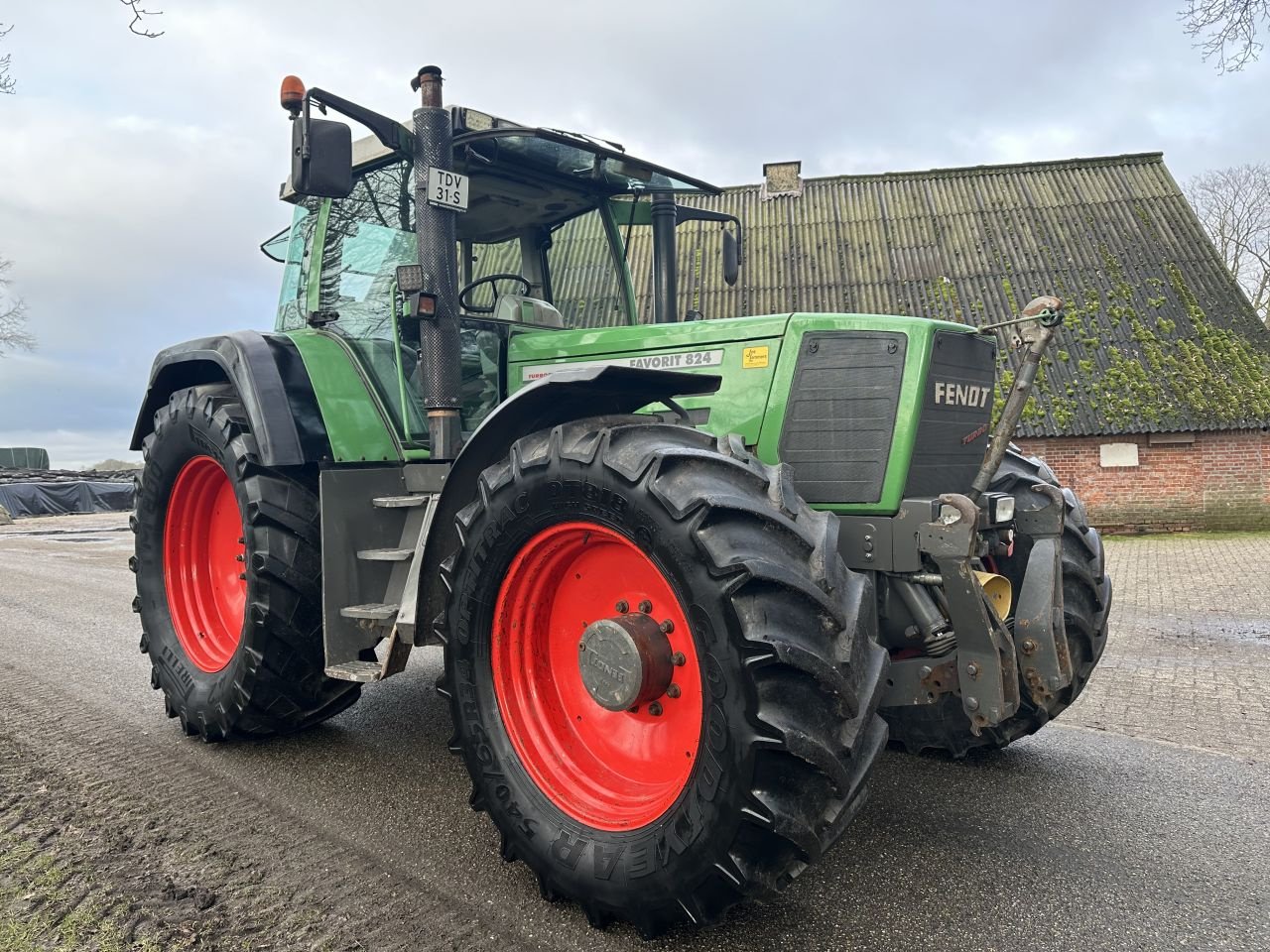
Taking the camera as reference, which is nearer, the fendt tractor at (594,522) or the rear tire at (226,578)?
the fendt tractor at (594,522)

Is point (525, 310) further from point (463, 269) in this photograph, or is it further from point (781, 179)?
point (781, 179)

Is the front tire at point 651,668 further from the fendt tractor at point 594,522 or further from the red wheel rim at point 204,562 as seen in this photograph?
the red wheel rim at point 204,562

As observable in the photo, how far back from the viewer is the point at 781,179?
19.9m

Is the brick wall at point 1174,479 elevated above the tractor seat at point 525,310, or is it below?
below

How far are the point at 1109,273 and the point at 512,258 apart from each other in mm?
15371

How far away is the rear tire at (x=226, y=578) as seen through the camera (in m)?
3.81

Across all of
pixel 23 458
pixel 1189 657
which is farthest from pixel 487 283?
pixel 23 458

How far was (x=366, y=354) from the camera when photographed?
4184 millimetres

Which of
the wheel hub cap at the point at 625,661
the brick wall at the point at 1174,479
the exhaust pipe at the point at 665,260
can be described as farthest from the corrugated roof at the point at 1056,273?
the wheel hub cap at the point at 625,661

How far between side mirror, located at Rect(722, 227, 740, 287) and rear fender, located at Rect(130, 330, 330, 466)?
85.7 inches

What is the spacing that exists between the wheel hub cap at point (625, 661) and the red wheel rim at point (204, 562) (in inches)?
102

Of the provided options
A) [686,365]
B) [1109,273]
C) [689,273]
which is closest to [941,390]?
[686,365]

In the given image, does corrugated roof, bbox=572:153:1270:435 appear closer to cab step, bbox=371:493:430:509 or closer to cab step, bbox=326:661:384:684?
cab step, bbox=371:493:430:509

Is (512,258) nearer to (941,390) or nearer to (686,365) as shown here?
(686,365)
